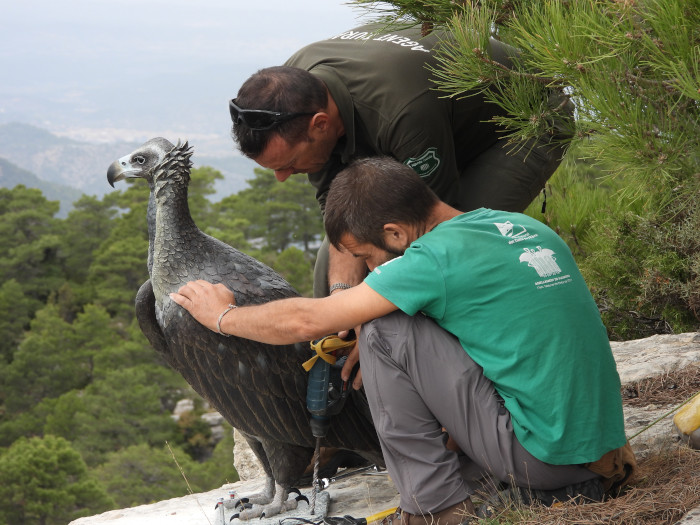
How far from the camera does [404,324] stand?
2645 millimetres

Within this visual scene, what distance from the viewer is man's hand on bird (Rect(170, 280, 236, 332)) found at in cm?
312

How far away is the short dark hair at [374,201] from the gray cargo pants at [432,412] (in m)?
0.33

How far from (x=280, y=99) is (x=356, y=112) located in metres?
0.41

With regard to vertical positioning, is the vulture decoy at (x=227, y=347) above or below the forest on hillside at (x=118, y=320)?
above

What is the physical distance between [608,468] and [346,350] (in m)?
1.13

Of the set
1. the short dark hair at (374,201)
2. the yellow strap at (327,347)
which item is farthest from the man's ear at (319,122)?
the yellow strap at (327,347)

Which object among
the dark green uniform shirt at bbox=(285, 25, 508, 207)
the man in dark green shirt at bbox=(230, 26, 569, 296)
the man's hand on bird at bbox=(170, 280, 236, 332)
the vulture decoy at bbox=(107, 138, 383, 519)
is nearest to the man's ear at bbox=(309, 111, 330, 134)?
the man in dark green shirt at bbox=(230, 26, 569, 296)

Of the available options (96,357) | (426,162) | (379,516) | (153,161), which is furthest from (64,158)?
(379,516)

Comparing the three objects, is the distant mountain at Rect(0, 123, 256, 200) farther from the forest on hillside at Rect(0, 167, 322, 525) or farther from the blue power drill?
the blue power drill

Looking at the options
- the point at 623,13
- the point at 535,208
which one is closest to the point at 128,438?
the point at 535,208

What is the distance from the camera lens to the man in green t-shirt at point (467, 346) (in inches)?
103

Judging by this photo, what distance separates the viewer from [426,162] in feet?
11.7

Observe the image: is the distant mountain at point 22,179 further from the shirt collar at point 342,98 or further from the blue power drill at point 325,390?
the blue power drill at point 325,390

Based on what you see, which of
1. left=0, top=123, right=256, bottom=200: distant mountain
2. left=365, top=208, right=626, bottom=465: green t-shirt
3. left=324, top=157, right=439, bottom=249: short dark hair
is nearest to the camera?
left=365, top=208, right=626, bottom=465: green t-shirt
